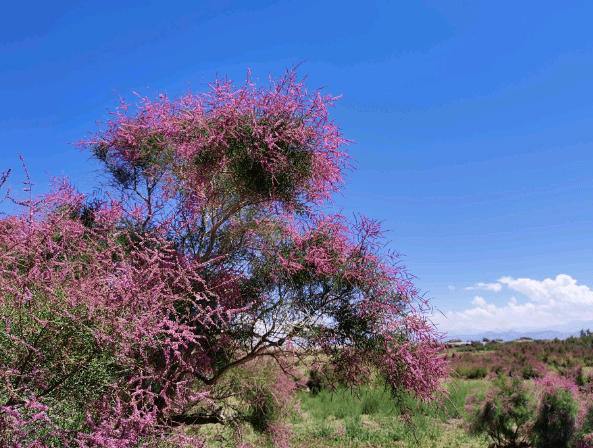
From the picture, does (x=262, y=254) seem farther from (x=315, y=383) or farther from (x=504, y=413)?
(x=315, y=383)

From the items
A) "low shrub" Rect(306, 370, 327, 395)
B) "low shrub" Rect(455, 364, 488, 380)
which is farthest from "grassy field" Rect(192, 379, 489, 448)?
"low shrub" Rect(455, 364, 488, 380)

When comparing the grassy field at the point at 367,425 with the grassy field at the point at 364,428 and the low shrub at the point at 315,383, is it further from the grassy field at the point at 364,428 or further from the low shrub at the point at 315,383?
the low shrub at the point at 315,383

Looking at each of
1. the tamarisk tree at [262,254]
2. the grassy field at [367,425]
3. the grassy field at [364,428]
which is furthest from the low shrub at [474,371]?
the tamarisk tree at [262,254]

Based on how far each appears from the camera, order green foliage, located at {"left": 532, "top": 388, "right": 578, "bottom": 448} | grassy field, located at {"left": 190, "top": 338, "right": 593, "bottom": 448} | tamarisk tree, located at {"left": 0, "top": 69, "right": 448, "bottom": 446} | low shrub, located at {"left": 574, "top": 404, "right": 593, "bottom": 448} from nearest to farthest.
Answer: tamarisk tree, located at {"left": 0, "top": 69, "right": 448, "bottom": 446}
low shrub, located at {"left": 574, "top": 404, "right": 593, "bottom": 448}
green foliage, located at {"left": 532, "top": 388, "right": 578, "bottom": 448}
grassy field, located at {"left": 190, "top": 338, "right": 593, "bottom": 448}

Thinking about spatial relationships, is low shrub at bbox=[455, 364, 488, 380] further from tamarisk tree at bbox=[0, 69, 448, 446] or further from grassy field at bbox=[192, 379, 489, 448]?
tamarisk tree at bbox=[0, 69, 448, 446]

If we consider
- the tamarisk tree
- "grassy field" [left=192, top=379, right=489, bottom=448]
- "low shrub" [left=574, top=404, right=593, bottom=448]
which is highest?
the tamarisk tree

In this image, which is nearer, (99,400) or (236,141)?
(99,400)

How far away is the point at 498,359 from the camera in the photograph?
31.0 metres

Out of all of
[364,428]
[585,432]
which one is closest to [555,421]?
[585,432]

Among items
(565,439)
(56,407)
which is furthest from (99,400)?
(565,439)

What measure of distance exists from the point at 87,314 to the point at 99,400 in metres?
0.97

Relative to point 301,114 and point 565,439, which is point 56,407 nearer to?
point 301,114

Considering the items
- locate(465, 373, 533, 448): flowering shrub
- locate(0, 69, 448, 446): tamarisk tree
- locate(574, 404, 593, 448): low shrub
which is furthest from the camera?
locate(465, 373, 533, 448): flowering shrub

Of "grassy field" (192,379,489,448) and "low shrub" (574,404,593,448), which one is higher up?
"low shrub" (574,404,593,448)
